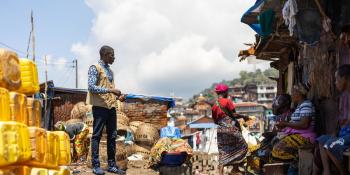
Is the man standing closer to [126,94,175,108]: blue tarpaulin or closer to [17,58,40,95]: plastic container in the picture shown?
[17,58,40,95]: plastic container

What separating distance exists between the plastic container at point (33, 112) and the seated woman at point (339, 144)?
3.00m

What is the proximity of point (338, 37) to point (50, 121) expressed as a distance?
13.5 meters

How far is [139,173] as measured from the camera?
9.12m

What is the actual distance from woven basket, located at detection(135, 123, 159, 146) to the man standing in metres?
7.53

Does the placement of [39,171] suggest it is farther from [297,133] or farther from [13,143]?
[297,133]

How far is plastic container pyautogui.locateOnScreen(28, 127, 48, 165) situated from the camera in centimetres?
466

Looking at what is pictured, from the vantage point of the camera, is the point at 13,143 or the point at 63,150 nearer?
the point at 13,143

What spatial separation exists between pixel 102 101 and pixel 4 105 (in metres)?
2.89

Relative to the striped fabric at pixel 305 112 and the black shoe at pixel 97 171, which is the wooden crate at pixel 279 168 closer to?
the striped fabric at pixel 305 112

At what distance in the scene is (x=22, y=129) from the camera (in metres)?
4.45

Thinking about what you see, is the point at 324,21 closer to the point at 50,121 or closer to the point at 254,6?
the point at 254,6

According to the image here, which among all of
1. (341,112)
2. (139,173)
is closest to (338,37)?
(341,112)

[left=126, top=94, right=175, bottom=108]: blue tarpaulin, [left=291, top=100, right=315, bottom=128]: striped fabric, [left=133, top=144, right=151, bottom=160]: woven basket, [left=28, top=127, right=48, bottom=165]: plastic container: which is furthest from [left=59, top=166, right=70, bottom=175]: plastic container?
[left=126, top=94, right=175, bottom=108]: blue tarpaulin

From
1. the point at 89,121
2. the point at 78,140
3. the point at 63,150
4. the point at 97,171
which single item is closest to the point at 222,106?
the point at 97,171
